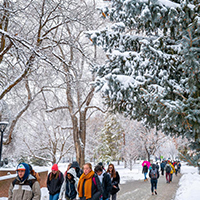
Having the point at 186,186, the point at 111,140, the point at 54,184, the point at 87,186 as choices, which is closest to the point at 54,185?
the point at 54,184

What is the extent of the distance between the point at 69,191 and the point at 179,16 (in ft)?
18.1

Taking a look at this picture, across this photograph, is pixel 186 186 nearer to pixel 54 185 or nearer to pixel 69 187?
pixel 54 185

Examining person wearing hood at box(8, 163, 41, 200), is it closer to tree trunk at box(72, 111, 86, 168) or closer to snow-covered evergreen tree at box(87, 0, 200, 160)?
snow-covered evergreen tree at box(87, 0, 200, 160)

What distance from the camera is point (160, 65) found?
7.14 m

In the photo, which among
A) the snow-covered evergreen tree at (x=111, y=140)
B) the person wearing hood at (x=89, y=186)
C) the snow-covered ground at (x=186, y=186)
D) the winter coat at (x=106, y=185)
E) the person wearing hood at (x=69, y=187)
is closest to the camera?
the person wearing hood at (x=89, y=186)


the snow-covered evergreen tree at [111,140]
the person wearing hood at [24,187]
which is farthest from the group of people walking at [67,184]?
the snow-covered evergreen tree at [111,140]

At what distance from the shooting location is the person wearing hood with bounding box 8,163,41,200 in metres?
4.04

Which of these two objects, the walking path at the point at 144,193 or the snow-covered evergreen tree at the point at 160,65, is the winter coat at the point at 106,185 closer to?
the snow-covered evergreen tree at the point at 160,65

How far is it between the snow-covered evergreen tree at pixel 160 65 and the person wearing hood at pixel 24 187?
3.25 meters

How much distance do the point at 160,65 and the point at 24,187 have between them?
16.7 ft

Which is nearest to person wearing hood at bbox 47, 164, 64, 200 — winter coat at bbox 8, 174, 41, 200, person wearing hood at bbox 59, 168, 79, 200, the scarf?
person wearing hood at bbox 59, 168, 79, 200

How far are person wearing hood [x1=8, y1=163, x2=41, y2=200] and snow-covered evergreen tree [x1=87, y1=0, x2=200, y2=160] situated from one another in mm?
3251

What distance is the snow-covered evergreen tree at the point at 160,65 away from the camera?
5590 mm

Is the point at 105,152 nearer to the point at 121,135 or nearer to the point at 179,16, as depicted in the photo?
the point at 121,135
